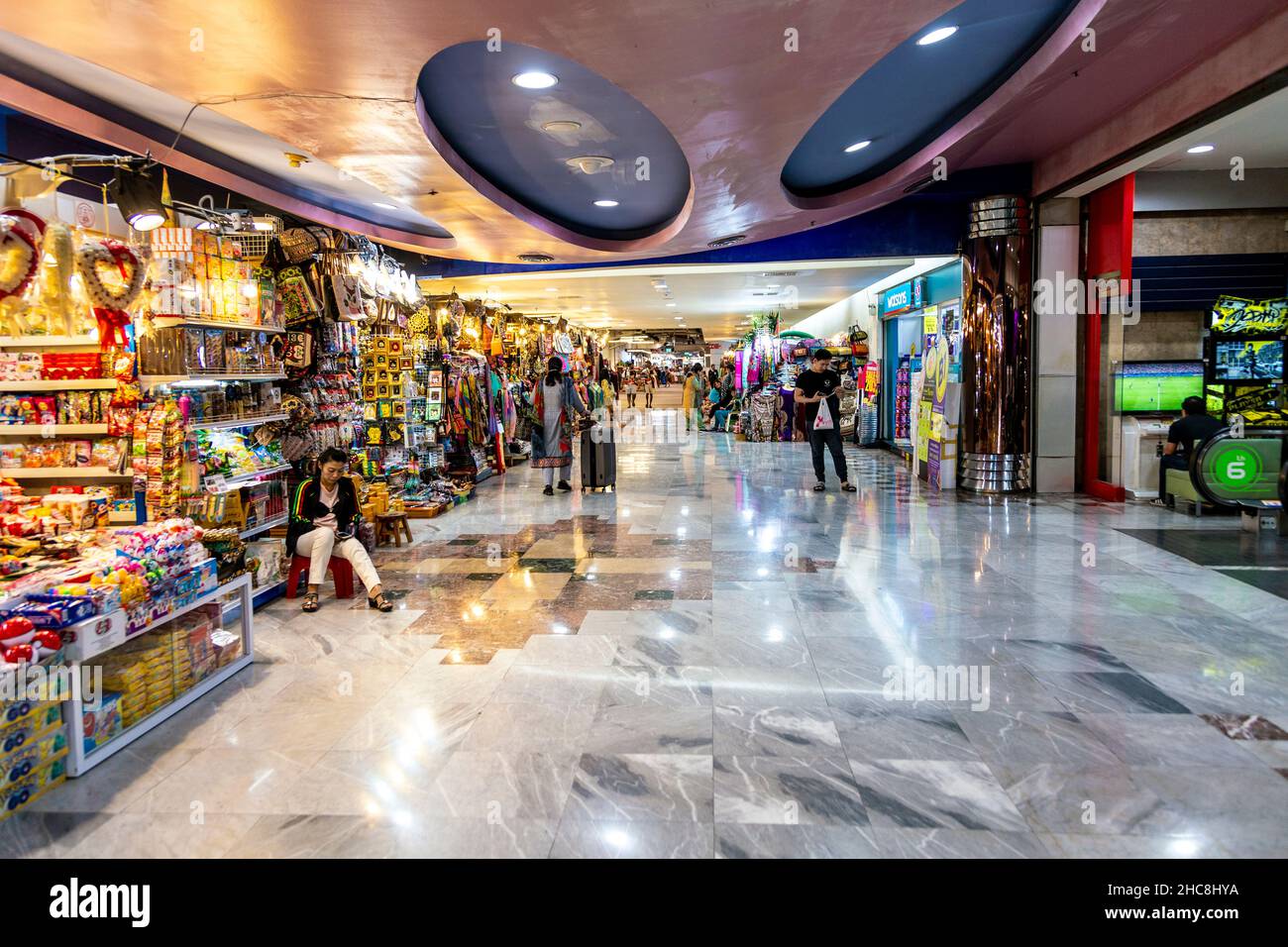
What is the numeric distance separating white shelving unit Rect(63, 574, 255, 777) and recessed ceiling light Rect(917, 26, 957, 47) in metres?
4.94

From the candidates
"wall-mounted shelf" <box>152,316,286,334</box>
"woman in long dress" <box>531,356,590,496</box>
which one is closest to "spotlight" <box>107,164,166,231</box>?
"wall-mounted shelf" <box>152,316,286,334</box>

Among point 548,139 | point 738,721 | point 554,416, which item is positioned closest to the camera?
point 738,721

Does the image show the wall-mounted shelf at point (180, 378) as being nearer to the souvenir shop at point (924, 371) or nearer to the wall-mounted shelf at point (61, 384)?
the wall-mounted shelf at point (61, 384)

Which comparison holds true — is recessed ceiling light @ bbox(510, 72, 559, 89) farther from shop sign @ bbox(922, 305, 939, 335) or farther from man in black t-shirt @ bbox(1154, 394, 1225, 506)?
shop sign @ bbox(922, 305, 939, 335)

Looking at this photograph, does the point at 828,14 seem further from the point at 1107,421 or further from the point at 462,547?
the point at 1107,421

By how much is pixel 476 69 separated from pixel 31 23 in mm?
2289

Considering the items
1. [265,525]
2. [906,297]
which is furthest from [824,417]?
[265,525]

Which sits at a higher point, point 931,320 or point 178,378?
point 931,320

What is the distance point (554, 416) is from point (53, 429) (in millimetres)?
5471

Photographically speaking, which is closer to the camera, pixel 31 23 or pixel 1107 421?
pixel 31 23

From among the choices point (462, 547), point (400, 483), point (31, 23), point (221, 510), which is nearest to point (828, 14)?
point (31, 23)

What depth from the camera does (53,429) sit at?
4648 millimetres

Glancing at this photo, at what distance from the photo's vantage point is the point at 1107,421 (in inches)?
350

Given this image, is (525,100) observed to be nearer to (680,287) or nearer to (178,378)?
(178,378)
